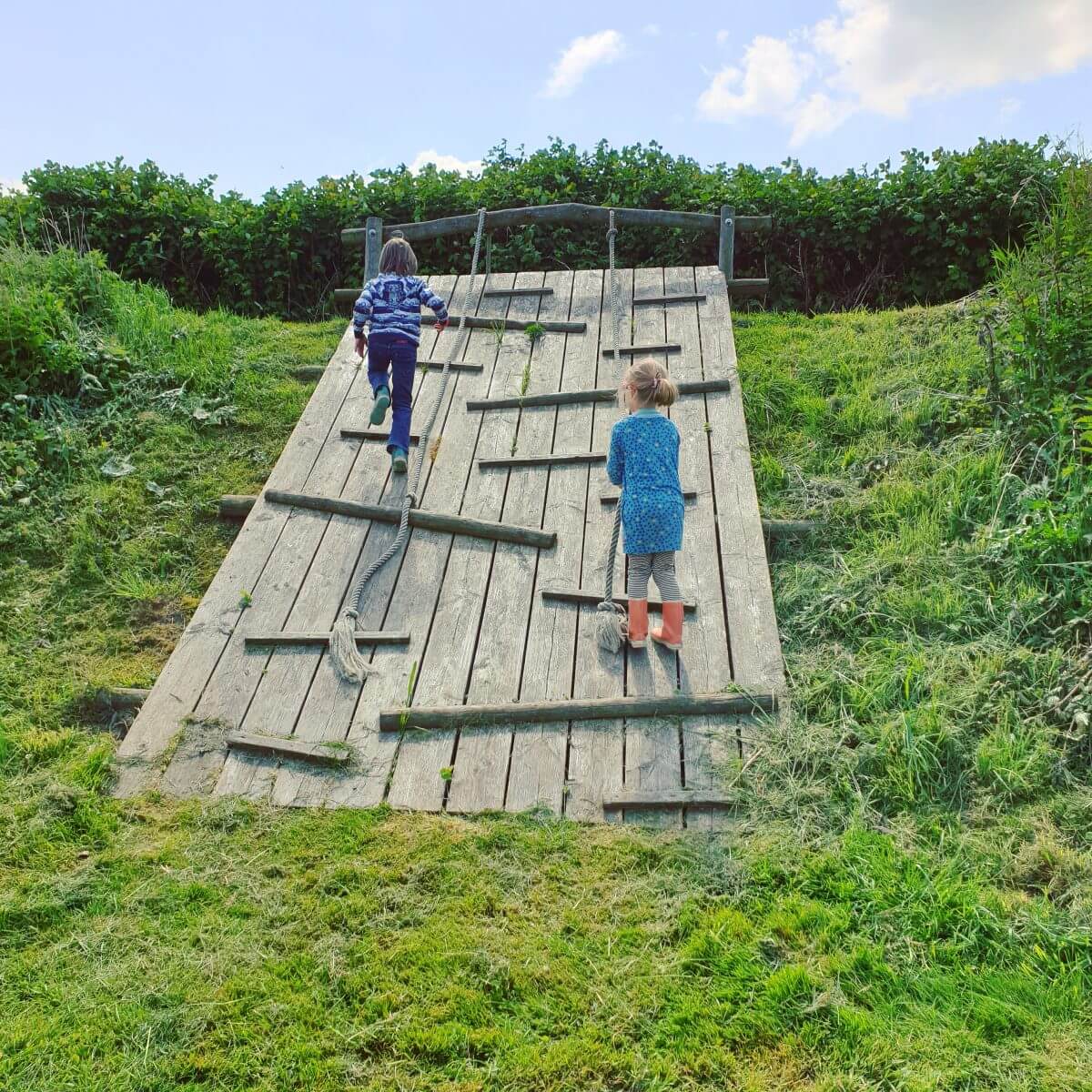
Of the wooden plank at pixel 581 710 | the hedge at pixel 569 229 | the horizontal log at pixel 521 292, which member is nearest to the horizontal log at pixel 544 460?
the wooden plank at pixel 581 710

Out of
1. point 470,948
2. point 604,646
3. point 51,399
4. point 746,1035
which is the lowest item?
point 746,1035

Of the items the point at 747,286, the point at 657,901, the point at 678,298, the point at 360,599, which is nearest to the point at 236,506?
the point at 360,599

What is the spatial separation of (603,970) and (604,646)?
1774 millimetres

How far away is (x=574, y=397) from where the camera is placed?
22.4 ft

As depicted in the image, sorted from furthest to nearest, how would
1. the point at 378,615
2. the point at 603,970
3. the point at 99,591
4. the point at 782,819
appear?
the point at 99,591 → the point at 378,615 → the point at 782,819 → the point at 603,970

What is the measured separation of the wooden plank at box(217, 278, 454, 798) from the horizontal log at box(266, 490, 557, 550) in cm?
8

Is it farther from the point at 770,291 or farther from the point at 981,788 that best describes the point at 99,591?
the point at 770,291

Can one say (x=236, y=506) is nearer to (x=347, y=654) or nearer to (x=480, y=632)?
(x=347, y=654)

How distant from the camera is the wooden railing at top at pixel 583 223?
8398 millimetres

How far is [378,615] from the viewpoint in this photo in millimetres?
5219

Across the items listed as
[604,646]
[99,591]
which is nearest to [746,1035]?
[604,646]

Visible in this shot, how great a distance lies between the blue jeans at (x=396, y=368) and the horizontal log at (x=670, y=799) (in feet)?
10.0

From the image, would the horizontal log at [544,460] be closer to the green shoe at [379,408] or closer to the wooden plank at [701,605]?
the wooden plank at [701,605]

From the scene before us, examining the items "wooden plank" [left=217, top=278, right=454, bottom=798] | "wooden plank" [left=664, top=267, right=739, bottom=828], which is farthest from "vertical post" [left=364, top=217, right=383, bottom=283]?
"wooden plank" [left=664, top=267, right=739, bottom=828]
